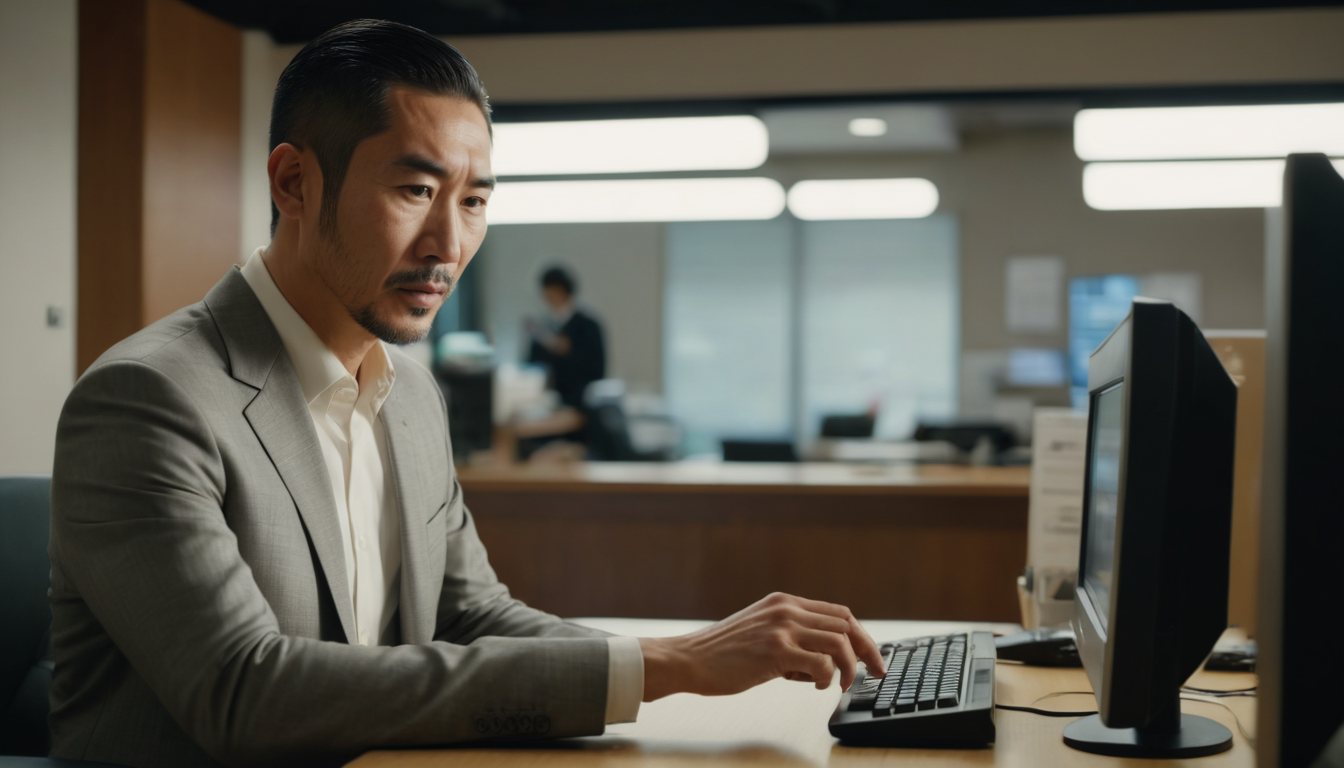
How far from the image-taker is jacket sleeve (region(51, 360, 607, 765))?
93 centimetres

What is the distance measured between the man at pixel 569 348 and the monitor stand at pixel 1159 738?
17.8ft

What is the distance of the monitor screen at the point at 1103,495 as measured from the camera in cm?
90

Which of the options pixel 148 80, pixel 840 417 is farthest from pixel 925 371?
pixel 148 80

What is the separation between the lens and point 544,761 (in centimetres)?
94

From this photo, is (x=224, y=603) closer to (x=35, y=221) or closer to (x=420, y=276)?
(x=420, y=276)

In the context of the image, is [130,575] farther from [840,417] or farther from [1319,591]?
[840,417]

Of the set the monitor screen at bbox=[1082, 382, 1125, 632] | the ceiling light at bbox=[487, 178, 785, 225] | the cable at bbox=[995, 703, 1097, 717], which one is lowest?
the cable at bbox=[995, 703, 1097, 717]

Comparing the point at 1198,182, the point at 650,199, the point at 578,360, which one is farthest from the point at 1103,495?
the point at 578,360

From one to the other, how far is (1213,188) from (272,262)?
14.3 ft

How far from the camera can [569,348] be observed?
6.41 m

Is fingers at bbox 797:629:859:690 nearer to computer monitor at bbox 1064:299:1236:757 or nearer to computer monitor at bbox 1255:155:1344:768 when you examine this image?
computer monitor at bbox 1064:299:1236:757

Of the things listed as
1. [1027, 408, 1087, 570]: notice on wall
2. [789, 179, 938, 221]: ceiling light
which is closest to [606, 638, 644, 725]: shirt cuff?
[1027, 408, 1087, 570]: notice on wall

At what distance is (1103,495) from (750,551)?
7.41 ft

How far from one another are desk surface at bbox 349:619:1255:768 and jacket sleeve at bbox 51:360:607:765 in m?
0.03
